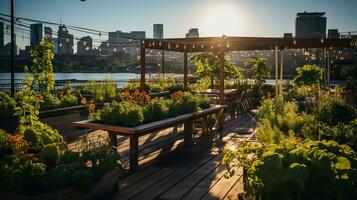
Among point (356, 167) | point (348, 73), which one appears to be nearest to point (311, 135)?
point (356, 167)

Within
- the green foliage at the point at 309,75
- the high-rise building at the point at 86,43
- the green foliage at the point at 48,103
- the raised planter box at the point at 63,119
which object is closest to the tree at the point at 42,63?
the green foliage at the point at 48,103

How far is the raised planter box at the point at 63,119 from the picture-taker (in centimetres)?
761

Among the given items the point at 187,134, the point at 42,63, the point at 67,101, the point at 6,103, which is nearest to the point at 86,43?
the point at 42,63

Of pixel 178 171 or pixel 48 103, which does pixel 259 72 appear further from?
pixel 178 171

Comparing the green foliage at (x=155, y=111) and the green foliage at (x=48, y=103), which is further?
the green foliage at (x=48, y=103)

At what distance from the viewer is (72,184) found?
11.8 ft

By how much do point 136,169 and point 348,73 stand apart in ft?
80.1

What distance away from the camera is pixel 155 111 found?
5957 millimetres

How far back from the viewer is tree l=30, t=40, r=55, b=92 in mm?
9516

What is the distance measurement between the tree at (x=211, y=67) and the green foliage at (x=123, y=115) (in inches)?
382

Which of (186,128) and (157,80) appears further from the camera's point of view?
(157,80)

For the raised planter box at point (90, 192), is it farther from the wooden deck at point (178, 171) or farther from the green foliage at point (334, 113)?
the green foliage at point (334, 113)

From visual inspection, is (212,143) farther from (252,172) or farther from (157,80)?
(157,80)

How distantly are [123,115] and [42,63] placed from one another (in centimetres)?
534
